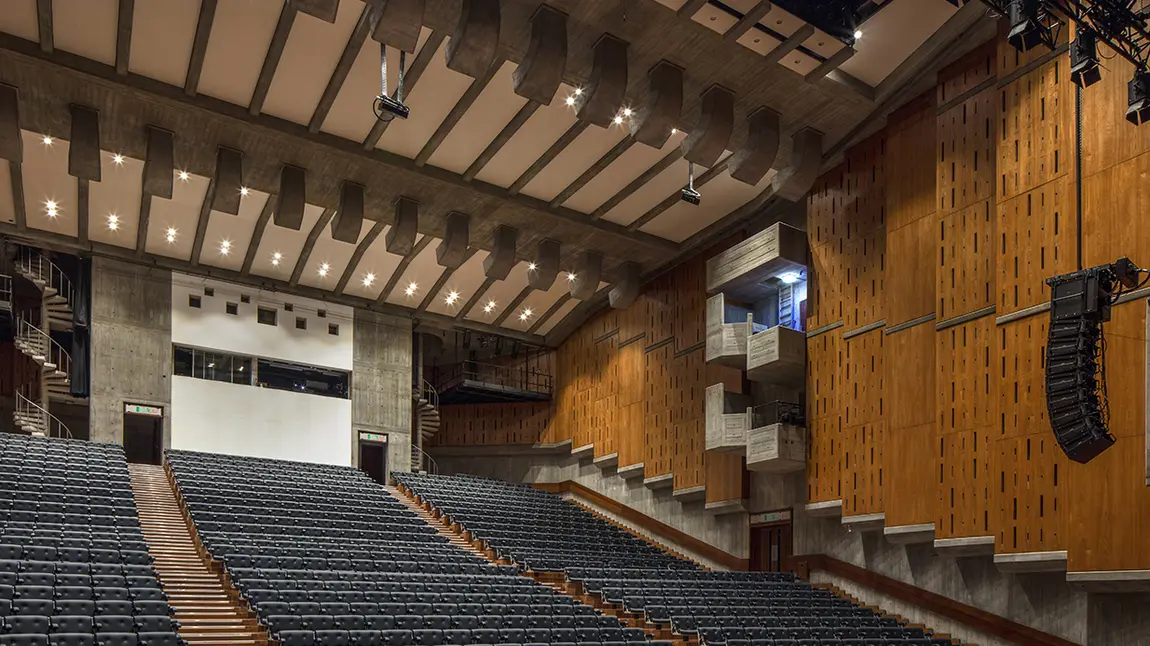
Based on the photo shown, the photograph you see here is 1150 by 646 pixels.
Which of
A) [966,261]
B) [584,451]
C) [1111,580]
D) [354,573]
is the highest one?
[966,261]

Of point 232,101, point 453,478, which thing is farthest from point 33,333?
point 453,478

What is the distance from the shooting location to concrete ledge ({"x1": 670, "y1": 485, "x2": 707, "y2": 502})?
47.9 feet

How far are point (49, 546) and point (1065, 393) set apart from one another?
326 inches

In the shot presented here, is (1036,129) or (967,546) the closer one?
(1036,129)

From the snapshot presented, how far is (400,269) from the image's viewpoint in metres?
16.7

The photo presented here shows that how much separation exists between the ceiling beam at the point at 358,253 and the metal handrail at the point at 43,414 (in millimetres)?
4945

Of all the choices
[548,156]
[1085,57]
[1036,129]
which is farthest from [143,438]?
[1085,57]

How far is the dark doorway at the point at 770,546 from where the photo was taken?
44.3 feet

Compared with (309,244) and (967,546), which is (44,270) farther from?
(967,546)

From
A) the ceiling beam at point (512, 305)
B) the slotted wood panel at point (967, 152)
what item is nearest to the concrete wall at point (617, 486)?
the ceiling beam at point (512, 305)

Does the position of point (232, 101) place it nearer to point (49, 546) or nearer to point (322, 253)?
point (322, 253)

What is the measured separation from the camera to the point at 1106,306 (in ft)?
22.0

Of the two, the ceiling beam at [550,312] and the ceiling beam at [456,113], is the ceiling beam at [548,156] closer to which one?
the ceiling beam at [456,113]

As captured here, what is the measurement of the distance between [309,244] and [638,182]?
561 centimetres
